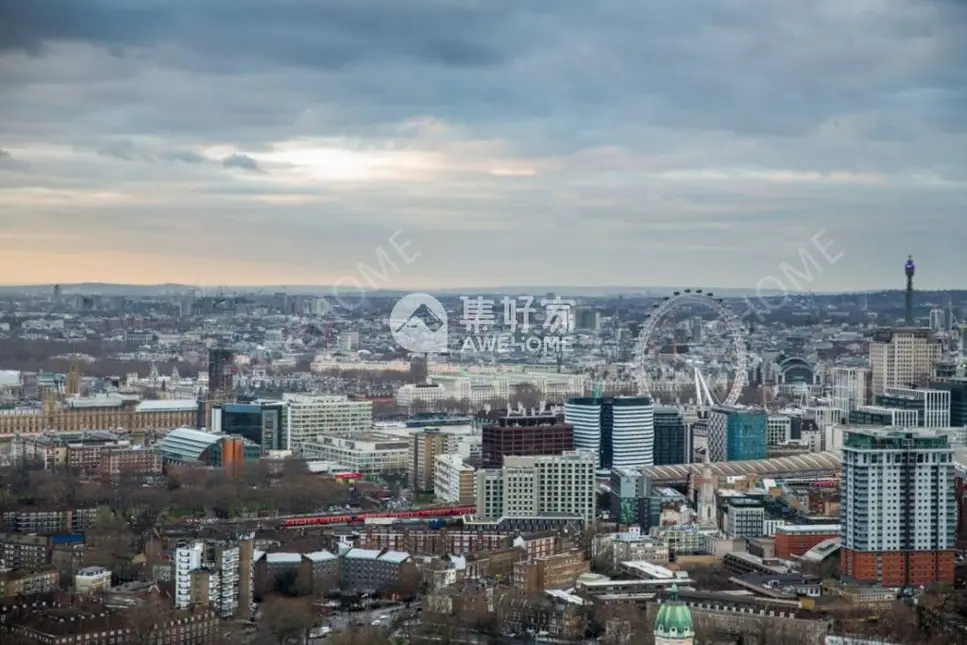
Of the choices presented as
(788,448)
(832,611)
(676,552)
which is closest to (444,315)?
(788,448)

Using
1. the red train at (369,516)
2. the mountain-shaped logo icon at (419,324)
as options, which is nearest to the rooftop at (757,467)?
the red train at (369,516)

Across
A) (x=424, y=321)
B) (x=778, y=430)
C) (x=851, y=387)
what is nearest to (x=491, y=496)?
(x=778, y=430)

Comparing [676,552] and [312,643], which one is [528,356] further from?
[312,643]

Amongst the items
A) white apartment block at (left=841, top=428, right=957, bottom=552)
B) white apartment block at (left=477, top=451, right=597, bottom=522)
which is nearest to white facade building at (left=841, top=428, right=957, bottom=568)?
white apartment block at (left=841, top=428, right=957, bottom=552)

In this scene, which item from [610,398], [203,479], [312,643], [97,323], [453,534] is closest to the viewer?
[312,643]

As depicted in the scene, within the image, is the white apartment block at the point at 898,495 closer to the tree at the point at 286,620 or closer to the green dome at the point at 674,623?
the green dome at the point at 674,623

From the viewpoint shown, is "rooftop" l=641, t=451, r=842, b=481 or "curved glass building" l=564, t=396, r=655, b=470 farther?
"curved glass building" l=564, t=396, r=655, b=470

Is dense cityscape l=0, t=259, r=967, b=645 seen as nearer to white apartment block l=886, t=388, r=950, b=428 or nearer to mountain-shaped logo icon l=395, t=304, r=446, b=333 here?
white apartment block l=886, t=388, r=950, b=428
